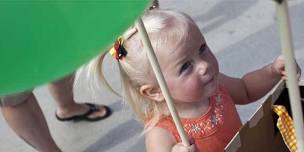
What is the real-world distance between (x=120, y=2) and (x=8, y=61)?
0.35ft

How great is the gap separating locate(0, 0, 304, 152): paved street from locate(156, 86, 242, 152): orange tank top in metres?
0.67

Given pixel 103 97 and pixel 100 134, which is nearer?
pixel 100 134

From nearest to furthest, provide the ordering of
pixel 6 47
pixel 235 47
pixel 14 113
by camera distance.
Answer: pixel 6 47 → pixel 14 113 → pixel 235 47

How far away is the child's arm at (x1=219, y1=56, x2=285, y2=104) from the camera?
122cm

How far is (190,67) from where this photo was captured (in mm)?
1116

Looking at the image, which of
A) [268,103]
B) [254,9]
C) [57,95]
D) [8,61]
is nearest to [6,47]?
[8,61]

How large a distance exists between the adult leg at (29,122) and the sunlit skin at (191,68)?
65 centimetres

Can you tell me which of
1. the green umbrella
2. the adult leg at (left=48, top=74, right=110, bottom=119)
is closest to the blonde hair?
the green umbrella

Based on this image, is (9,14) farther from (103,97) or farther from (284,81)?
(103,97)

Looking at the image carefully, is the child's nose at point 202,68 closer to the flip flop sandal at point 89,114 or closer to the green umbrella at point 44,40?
the green umbrella at point 44,40

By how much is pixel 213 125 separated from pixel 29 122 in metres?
0.67

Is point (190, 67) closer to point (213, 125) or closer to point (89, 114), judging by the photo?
point (213, 125)

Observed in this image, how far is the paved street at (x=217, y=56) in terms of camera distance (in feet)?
6.47

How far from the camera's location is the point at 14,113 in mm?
1643
